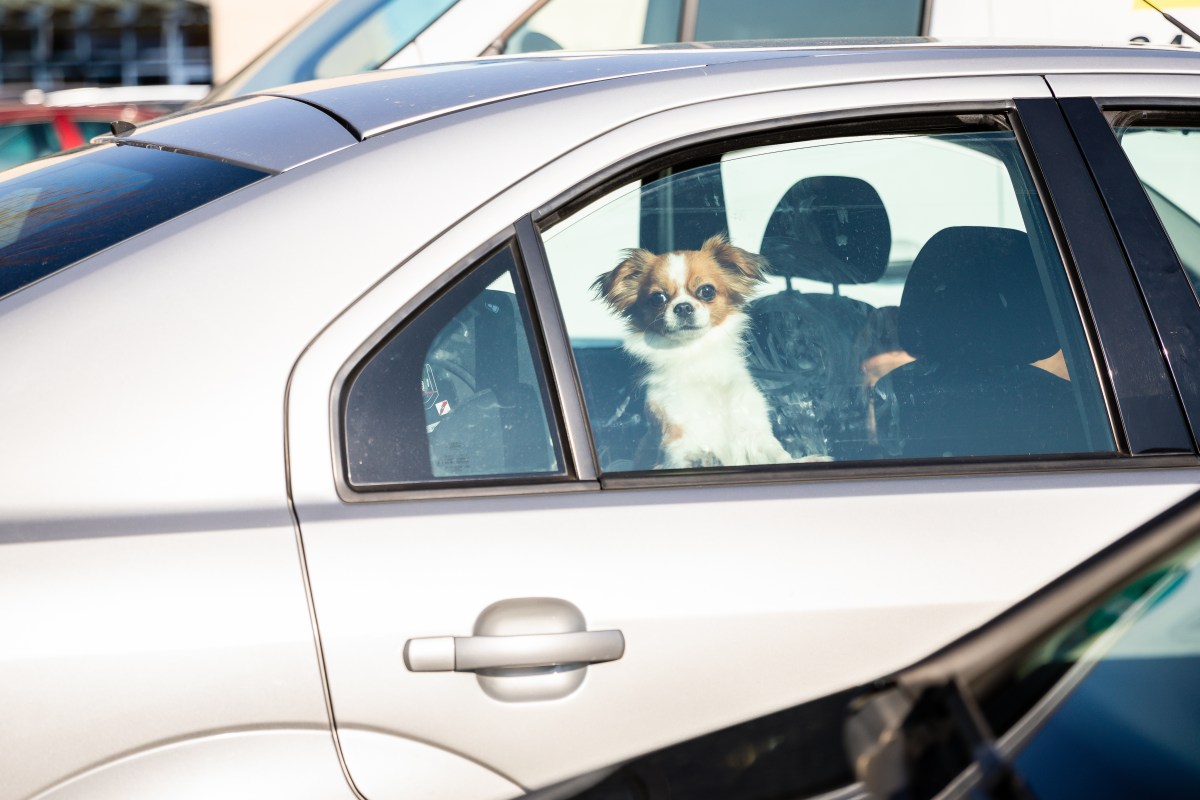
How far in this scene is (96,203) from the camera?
1.74 metres

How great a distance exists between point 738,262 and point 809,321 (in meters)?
0.14

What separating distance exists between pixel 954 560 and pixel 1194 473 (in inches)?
15.7

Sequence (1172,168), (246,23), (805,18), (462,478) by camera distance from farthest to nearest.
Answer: (246,23) < (805,18) < (1172,168) < (462,478)

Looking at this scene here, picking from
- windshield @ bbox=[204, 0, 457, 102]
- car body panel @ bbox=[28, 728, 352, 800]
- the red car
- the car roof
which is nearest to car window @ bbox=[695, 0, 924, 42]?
windshield @ bbox=[204, 0, 457, 102]

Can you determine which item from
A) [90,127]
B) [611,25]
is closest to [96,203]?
[611,25]

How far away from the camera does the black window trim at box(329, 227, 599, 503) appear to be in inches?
59.2

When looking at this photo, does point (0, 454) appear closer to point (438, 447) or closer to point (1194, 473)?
point (438, 447)

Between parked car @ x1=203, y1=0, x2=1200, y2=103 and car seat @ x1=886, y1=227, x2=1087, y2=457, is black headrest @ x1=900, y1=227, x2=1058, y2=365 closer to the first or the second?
car seat @ x1=886, y1=227, x2=1087, y2=457

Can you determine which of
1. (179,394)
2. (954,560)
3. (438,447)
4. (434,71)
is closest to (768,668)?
(954,560)

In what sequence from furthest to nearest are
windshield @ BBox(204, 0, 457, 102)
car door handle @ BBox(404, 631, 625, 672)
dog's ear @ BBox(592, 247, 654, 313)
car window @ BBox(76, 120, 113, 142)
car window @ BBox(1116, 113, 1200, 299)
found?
car window @ BBox(76, 120, 113, 142)
windshield @ BBox(204, 0, 457, 102)
car window @ BBox(1116, 113, 1200, 299)
dog's ear @ BBox(592, 247, 654, 313)
car door handle @ BBox(404, 631, 625, 672)

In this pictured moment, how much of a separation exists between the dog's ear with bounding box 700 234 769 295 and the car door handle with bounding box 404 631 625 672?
2.00ft

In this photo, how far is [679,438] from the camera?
169 cm

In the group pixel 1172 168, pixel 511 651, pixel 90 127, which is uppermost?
pixel 90 127

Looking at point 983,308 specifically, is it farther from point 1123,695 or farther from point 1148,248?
point 1123,695
